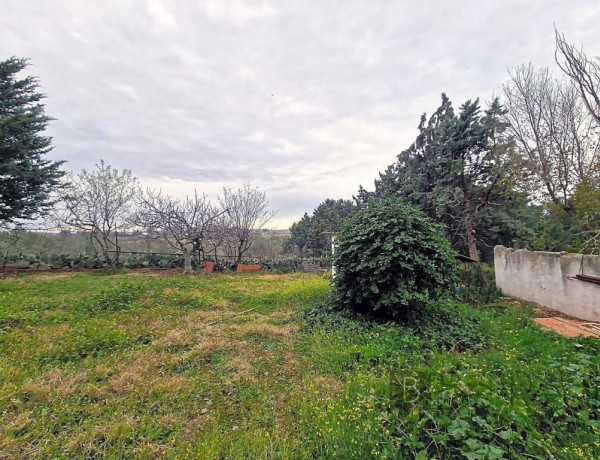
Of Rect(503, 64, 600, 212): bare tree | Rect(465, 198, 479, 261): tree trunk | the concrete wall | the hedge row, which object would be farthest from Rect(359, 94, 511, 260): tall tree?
the hedge row

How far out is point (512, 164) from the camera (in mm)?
8328

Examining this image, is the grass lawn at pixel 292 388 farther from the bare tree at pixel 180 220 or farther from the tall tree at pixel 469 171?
the bare tree at pixel 180 220

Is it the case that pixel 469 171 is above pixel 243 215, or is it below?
above

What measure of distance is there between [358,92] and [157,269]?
1134cm

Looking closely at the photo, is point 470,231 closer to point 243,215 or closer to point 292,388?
point 292,388

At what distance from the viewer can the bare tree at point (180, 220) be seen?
11141 millimetres

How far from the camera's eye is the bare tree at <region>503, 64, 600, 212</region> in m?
7.61

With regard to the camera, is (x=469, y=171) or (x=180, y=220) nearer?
(x=469, y=171)

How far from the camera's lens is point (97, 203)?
36.1ft

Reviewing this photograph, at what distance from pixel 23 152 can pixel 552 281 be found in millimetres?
17142

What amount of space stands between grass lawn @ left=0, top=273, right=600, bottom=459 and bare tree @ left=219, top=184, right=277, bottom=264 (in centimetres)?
912

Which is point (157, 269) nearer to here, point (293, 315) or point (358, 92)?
point (293, 315)

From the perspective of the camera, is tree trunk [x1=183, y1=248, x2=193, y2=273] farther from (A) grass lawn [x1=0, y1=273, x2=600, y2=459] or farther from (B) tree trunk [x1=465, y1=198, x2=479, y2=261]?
(B) tree trunk [x1=465, y1=198, x2=479, y2=261]

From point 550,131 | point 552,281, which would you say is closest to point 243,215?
point 552,281
